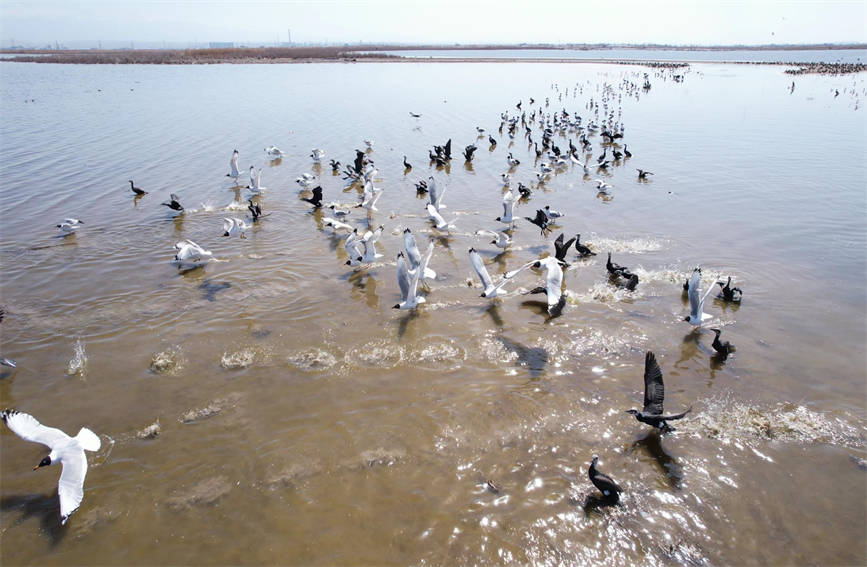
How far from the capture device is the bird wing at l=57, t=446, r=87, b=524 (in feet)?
16.2

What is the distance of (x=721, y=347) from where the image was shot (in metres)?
7.32

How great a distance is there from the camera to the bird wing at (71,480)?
4938 millimetres

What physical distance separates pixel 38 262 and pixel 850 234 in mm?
18812

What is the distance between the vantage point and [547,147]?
21438 millimetres

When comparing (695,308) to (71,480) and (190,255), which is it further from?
(190,255)

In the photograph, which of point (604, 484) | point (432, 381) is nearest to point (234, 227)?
point (432, 381)

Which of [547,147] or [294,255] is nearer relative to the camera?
[294,255]

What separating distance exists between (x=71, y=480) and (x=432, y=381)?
4.26m

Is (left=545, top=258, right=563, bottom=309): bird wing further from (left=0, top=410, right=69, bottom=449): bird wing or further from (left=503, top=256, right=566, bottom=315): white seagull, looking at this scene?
(left=0, top=410, right=69, bottom=449): bird wing

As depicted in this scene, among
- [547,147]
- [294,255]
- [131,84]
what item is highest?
[131,84]

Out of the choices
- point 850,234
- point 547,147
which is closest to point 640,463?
point 850,234

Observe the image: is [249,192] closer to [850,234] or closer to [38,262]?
[38,262]

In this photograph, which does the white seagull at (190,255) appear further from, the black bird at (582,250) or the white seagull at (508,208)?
the black bird at (582,250)

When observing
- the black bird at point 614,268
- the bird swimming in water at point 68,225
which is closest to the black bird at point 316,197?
the bird swimming in water at point 68,225
